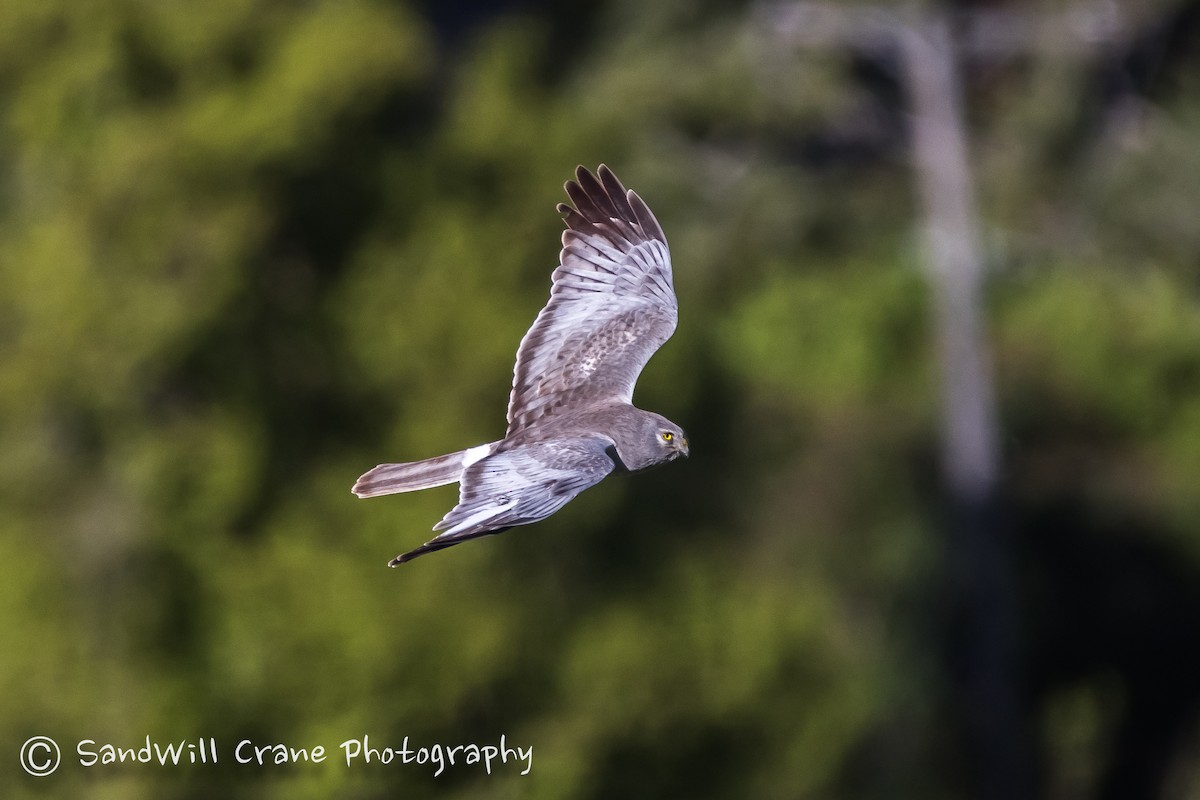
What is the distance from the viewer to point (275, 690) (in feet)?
46.8

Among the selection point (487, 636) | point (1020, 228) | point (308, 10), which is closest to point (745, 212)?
point (1020, 228)

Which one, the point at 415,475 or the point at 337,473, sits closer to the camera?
the point at 415,475

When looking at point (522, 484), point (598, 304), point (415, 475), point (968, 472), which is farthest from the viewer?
point (968, 472)

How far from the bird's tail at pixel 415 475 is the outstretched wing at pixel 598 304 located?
2.42ft

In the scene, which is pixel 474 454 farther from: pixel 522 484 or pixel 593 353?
pixel 593 353

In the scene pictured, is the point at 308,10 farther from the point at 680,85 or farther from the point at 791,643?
the point at 680,85

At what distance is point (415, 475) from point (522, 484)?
598mm

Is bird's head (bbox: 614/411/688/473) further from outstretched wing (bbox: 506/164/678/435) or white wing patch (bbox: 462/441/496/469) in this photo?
outstretched wing (bbox: 506/164/678/435)

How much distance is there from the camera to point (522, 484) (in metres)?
6.56

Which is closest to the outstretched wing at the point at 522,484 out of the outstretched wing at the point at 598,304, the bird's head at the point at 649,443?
the bird's head at the point at 649,443

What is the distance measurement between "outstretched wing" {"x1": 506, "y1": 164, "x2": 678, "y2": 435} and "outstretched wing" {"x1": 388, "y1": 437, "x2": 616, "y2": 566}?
3.02ft

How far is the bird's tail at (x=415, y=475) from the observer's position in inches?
272

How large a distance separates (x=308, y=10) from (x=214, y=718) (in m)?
5.98

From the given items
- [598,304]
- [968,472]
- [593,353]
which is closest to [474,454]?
[593,353]
